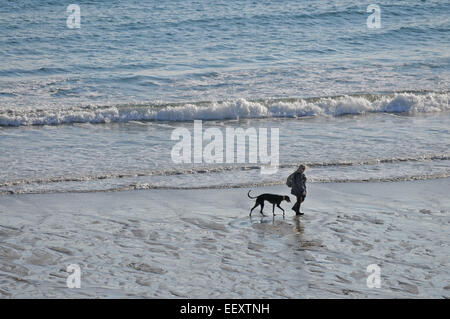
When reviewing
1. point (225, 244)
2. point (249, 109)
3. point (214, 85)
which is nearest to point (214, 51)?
point (214, 85)

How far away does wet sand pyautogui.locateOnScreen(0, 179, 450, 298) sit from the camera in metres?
8.52

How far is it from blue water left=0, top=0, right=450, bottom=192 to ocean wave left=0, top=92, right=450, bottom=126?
42 mm

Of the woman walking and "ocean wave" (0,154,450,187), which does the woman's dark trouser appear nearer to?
the woman walking

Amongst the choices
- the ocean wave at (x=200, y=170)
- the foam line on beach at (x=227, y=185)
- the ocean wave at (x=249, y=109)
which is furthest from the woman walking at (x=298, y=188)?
the ocean wave at (x=249, y=109)

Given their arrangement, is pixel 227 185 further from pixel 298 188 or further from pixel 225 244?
pixel 225 244

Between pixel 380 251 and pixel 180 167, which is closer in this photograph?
pixel 380 251

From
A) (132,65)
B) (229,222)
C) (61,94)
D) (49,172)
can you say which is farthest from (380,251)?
(132,65)

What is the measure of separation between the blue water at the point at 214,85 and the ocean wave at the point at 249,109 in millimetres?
42

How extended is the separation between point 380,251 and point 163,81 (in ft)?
49.7

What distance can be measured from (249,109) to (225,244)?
1106 cm

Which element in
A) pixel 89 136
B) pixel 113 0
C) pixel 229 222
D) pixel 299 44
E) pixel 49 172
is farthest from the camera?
pixel 113 0

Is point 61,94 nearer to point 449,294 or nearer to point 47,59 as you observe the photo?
point 47,59

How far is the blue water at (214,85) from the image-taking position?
1502 cm

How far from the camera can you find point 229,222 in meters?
→ 11.0
